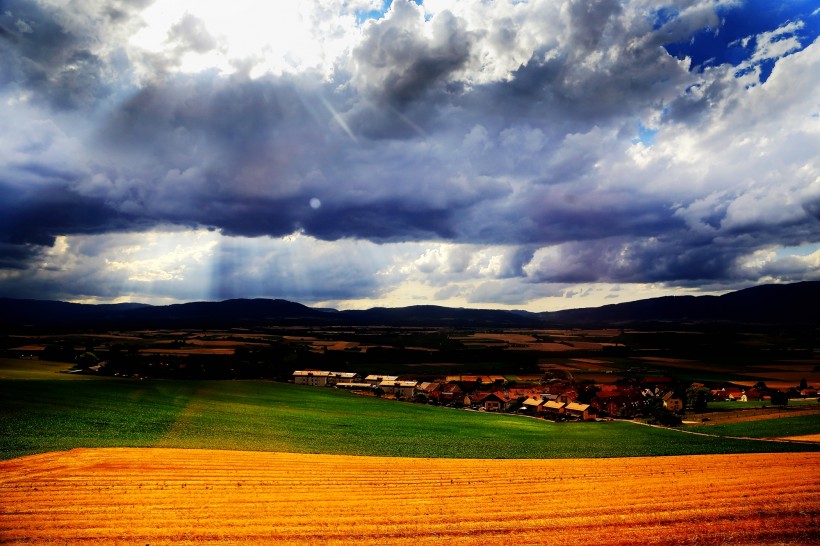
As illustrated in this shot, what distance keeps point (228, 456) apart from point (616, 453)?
25.7 metres

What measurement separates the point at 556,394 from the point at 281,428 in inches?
2094

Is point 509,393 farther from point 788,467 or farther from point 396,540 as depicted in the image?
point 396,540

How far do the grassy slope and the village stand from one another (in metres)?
13.6

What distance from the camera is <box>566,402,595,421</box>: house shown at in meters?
67.0

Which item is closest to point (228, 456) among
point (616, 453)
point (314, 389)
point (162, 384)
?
point (616, 453)

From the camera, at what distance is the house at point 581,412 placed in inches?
2638

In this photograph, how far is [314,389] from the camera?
84.1m

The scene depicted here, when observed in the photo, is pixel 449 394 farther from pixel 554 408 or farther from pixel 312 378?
pixel 312 378

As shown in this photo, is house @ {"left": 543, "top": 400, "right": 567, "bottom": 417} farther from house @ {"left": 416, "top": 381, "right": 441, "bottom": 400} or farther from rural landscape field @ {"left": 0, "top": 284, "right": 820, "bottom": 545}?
house @ {"left": 416, "top": 381, "right": 441, "bottom": 400}

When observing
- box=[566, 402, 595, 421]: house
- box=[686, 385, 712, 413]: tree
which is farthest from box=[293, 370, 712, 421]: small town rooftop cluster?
box=[686, 385, 712, 413]: tree

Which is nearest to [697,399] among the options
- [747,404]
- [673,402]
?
[673,402]

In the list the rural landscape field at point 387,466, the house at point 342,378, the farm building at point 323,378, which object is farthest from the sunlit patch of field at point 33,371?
the house at point 342,378

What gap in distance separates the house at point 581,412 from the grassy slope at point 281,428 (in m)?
10.5

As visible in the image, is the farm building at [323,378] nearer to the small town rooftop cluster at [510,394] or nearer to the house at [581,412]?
the small town rooftop cluster at [510,394]
